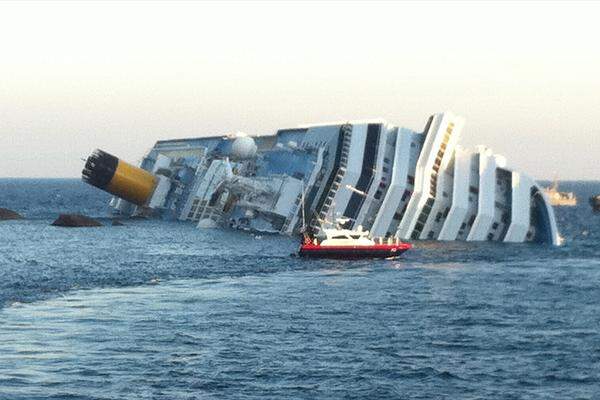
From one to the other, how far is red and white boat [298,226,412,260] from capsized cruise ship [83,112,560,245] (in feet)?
30.5

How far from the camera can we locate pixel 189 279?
72188mm

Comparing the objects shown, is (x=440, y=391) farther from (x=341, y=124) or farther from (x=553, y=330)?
(x=341, y=124)

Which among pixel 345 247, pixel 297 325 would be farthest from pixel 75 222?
pixel 297 325

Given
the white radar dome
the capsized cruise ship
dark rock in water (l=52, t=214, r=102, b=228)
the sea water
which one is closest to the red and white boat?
the sea water

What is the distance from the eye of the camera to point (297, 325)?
52219mm

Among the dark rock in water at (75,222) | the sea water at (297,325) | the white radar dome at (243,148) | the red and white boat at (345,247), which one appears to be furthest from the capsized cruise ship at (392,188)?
the dark rock in water at (75,222)

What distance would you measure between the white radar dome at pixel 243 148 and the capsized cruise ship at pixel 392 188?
568cm

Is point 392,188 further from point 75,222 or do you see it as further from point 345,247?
point 75,222

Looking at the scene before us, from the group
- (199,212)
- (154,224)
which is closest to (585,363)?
(199,212)

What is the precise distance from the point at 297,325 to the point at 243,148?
67.9 m

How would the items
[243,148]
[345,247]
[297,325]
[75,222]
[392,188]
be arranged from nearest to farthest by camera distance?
[297,325] < [345,247] < [392,188] < [243,148] < [75,222]

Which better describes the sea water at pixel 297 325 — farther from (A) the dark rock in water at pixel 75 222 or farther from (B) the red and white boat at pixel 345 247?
(A) the dark rock in water at pixel 75 222

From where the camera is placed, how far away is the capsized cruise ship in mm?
96750

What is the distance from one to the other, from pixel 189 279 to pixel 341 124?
37.4 meters
